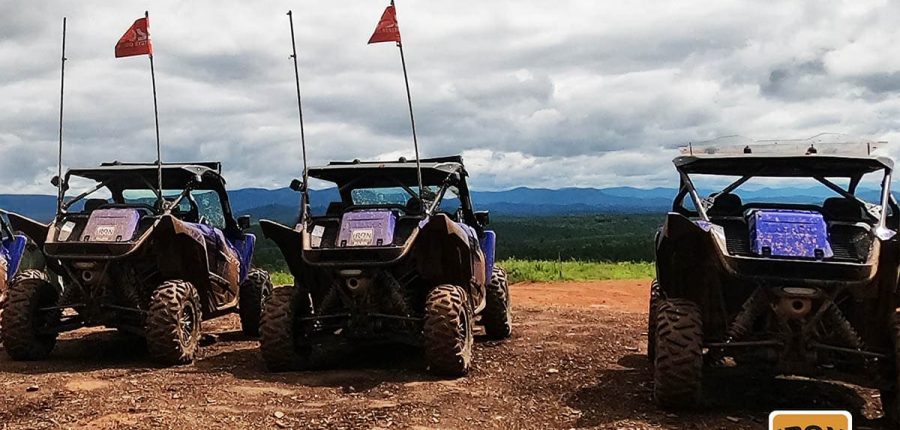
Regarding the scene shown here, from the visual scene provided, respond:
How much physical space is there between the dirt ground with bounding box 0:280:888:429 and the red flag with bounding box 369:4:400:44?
3.64 metres

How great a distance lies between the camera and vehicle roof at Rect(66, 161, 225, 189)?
1018 cm

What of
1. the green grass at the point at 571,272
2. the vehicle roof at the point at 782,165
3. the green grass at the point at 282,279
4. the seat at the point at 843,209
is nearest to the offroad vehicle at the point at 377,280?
the vehicle roof at the point at 782,165

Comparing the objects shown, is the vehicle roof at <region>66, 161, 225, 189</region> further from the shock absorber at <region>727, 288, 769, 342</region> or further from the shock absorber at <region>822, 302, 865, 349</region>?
the shock absorber at <region>822, 302, 865, 349</region>

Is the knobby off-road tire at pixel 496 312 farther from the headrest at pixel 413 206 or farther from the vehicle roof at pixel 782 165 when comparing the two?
the vehicle roof at pixel 782 165

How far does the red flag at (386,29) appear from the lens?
1009 centimetres

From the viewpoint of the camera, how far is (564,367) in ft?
27.6

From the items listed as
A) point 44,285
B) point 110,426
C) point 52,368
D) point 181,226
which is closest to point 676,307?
point 110,426

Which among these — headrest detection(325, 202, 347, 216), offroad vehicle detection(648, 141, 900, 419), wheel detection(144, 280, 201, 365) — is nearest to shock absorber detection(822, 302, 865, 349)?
offroad vehicle detection(648, 141, 900, 419)

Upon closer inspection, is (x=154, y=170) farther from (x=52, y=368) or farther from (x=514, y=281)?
(x=514, y=281)

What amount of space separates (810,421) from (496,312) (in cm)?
794

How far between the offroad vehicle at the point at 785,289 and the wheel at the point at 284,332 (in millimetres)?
3557

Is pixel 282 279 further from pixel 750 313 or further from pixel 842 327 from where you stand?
pixel 842 327

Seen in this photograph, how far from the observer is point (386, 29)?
10.1 m

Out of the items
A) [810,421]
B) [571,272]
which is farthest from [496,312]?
[571,272]
